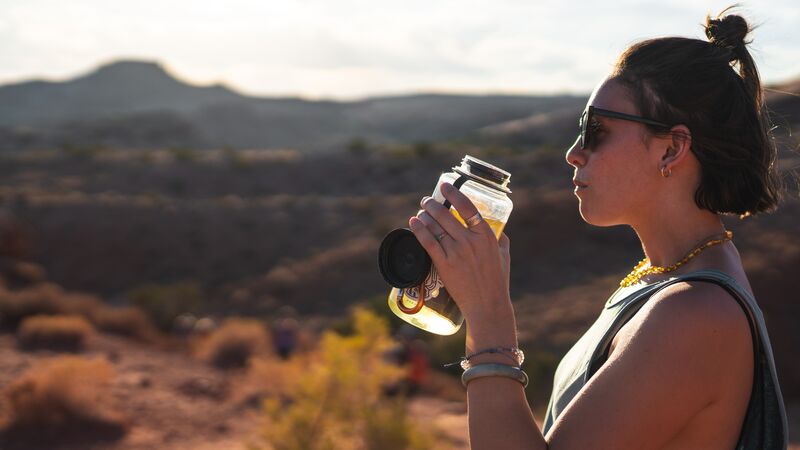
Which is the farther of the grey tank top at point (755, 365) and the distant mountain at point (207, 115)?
the distant mountain at point (207, 115)

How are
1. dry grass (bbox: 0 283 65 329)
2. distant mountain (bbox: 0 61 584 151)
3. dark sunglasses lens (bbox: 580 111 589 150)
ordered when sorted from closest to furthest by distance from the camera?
dark sunglasses lens (bbox: 580 111 589 150) < dry grass (bbox: 0 283 65 329) < distant mountain (bbox: 0 61 584 151)

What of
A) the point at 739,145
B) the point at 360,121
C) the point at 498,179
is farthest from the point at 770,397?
the point at 360,121

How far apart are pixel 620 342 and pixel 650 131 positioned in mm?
497

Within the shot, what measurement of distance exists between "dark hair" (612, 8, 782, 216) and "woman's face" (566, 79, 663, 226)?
0.04 meters

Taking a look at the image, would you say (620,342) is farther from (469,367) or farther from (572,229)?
(572,229)

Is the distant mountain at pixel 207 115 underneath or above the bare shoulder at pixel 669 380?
above

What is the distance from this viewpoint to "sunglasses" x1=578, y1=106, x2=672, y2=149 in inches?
67.2

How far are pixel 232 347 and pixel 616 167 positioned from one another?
14.1 metres

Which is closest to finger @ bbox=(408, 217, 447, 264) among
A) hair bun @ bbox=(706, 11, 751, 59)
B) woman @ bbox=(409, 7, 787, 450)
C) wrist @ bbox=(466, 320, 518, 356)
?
woman @ bbox=(409, 7, 787, 450)

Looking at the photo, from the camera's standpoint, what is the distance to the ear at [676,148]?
5.54ft

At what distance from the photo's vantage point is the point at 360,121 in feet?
297

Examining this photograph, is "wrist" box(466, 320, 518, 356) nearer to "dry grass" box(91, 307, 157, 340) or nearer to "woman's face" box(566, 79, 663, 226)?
"woman's face" box(566, 79, 663, 226)

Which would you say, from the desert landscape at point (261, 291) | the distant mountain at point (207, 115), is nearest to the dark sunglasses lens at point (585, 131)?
the desert landscape at point (261, 291)

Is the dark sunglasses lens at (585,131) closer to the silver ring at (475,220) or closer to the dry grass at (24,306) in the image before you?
the silver ring at (475,220)
